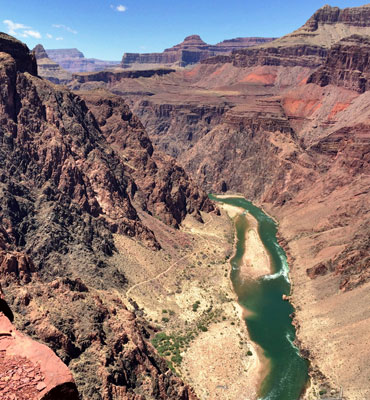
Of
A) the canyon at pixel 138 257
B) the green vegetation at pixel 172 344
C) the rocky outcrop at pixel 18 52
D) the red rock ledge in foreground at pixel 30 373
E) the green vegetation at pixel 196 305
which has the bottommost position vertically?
the green vegetation at pixel 196 305

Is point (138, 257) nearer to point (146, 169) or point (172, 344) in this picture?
point (172, 344)

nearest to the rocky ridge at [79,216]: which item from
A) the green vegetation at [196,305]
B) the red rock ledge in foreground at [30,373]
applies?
the green vegetation at [196,305]

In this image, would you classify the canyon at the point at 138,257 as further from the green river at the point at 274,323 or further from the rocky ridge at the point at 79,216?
the green river at the point at 274,323

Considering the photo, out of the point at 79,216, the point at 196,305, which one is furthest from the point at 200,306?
the point at 79,216

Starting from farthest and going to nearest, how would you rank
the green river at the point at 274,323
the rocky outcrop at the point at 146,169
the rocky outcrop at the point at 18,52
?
the rocky outcrop at the point at 146,169
the rocky outcrop at the point at 18,52
the green river at the point at 274,323

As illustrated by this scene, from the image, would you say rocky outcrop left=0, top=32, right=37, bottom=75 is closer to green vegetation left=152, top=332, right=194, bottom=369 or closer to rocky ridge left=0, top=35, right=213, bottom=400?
rocky ridge left=0, top=35, right=213, bottom=400

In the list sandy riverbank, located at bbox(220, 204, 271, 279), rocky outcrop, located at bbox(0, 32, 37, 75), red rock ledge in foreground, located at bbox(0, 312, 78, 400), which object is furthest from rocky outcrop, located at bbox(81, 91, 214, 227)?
red rock ledge in foreground, located at bbox(0, 312, 78, 400)
